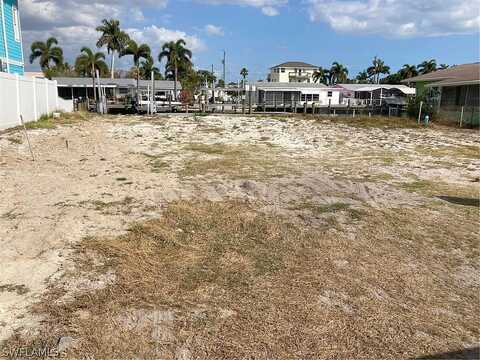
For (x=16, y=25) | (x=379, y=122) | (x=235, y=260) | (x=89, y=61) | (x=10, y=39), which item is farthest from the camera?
(x=89, y=61)

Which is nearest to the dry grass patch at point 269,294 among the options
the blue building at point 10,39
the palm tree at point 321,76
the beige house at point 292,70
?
the blue building at point 10,39

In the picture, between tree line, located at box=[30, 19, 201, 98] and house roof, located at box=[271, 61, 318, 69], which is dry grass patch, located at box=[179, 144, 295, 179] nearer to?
tree line, located at box=[30, 19, 201, 98]

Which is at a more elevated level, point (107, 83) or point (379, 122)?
point (107, 83)

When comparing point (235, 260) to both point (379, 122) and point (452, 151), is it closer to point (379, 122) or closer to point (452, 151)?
point (452, 151)

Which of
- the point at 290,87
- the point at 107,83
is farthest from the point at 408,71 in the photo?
the point at 107,83

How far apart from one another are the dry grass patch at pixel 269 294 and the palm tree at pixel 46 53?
58.7 metres

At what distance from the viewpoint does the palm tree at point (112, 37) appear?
49.5 m

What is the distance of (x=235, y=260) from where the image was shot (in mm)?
4852

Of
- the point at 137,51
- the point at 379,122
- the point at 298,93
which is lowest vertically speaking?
the point at 379,122

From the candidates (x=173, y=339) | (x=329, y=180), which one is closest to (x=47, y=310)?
(x=173, y=339)

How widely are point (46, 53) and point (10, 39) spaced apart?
136ft

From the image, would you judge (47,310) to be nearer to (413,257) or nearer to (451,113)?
(413,257)

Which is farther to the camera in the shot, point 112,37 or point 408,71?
point 408,71

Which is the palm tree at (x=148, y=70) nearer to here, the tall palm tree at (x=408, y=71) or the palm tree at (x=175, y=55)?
the palm tree at (x=175, y=55)
